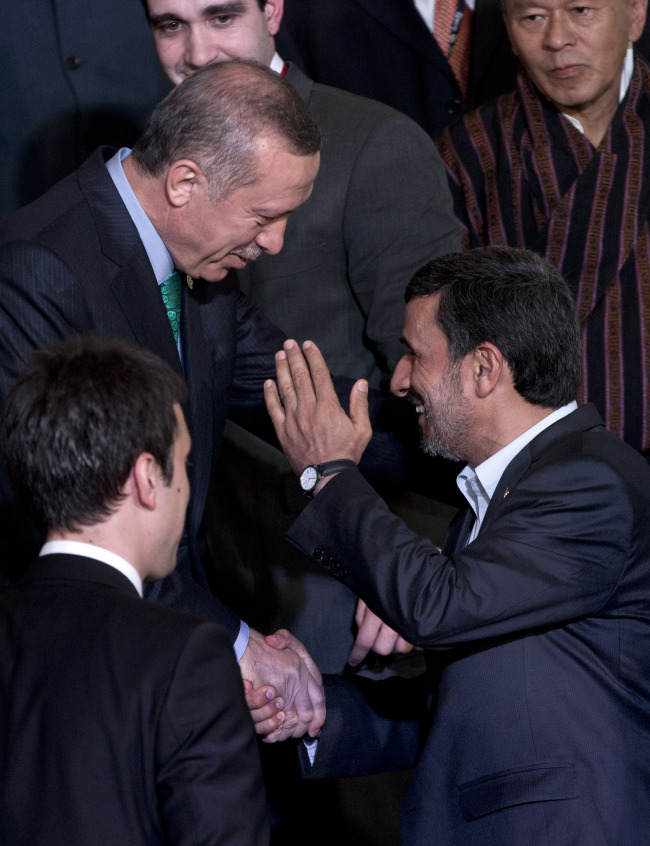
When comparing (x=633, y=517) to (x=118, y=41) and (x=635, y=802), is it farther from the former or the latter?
(x=118, y=41)

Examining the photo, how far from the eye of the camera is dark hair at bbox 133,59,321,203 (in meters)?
1.93

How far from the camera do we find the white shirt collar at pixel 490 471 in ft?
6.39

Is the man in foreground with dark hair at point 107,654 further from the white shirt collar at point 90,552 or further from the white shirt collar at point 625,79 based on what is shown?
the white shirt collar at point 625,79

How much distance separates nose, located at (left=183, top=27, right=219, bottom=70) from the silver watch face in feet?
3.32

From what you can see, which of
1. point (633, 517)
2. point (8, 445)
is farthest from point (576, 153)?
point (8, 445)

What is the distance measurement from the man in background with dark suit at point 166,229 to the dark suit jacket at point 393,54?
1.27m

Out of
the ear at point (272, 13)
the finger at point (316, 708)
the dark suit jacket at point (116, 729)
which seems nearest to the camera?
the dark suit jacket at point (116, 729)

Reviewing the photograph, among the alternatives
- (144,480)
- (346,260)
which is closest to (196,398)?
(346,260)

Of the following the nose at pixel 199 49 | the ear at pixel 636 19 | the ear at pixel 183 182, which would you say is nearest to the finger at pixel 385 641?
the ear at pixel 183 182

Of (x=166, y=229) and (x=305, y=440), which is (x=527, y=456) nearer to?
(x=305, y=440)

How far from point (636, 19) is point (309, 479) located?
56.9 inches

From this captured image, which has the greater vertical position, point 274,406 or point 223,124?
point 223,124

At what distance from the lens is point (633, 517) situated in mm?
1823

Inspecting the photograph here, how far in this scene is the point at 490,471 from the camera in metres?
1.97
